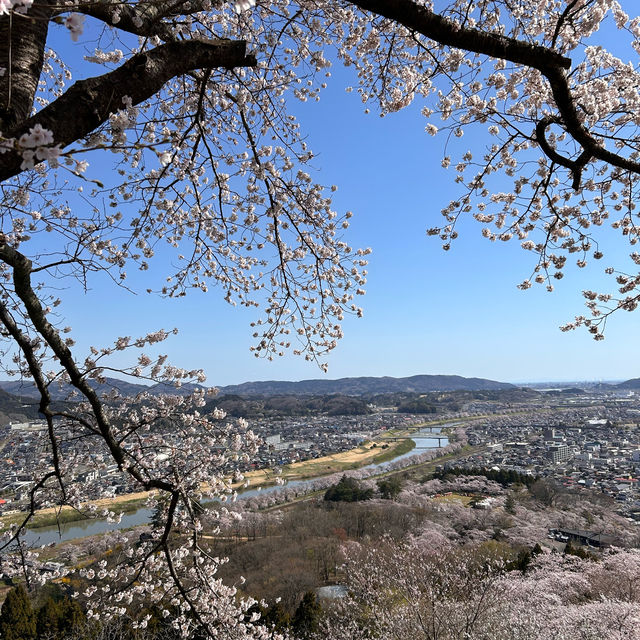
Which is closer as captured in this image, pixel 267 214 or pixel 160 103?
pixel 267 214

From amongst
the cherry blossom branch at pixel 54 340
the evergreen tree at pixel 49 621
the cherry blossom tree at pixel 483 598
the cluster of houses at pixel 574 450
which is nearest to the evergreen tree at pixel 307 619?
the cherry blossom tree at pixel 483 598

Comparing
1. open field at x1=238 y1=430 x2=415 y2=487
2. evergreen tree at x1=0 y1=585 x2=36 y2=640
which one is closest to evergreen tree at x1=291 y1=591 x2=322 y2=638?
evergreen tree at x1=0 y1=585 x2=36 y2=640

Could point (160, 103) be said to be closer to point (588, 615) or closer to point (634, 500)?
point (588, 615)

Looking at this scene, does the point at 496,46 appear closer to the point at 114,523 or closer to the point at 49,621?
the point at 114,523

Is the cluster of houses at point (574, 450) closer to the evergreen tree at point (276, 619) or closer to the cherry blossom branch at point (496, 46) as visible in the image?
the evergreen tree at point (276, 619)

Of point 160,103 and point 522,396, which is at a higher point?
point 160,103

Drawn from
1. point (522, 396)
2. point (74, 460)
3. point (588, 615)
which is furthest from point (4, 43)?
point (522, 396)

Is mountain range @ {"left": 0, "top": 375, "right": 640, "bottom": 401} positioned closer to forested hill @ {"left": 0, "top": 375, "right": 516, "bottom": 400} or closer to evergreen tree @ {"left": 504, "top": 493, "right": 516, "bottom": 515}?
forested hill @ {"left": 0, "top": 375, "right": 516, "bottom": 400}

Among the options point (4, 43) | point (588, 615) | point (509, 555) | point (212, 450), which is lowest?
point (509, 555)
